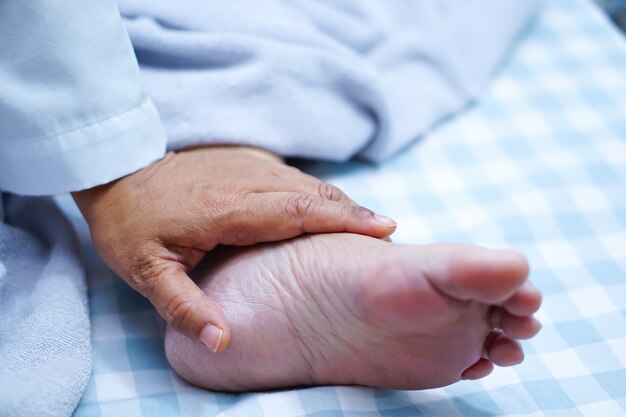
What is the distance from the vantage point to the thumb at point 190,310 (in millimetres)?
571

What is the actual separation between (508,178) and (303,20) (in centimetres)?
35

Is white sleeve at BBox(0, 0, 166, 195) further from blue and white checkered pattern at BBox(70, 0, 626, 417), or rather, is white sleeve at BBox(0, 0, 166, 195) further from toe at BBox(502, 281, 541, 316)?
toe at BBox(502, 281, 541, 316)

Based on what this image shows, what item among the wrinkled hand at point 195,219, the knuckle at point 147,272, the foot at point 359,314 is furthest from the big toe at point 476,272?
the knuckle at point 147,272

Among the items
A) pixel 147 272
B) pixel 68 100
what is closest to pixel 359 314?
pixel 147 272

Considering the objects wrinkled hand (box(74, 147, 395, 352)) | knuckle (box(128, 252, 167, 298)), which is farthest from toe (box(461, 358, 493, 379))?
knuckle (box(128, 252, 167, 298))

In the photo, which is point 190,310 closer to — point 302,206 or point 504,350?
point 302,206

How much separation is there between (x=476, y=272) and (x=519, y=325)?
89 millimetres

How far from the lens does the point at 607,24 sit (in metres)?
1.28

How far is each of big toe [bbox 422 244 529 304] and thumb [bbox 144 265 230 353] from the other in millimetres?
189

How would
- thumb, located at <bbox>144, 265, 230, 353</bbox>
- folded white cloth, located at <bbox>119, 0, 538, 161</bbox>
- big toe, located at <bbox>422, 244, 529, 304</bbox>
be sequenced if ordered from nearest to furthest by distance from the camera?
big toe, located at <bbox>422, 244, 529, 304</bbox>
thumb, located at <bbox>144, 265, 230, 353</bbox>
folded white cloth, located at <bbox>119, 0, 538, 161</bbox>

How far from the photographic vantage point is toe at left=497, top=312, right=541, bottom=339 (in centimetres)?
53

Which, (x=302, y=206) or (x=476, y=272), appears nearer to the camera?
(x=476, y=272)

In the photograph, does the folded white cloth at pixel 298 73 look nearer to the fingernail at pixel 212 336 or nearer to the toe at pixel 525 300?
the fingernail at pixel 212 336

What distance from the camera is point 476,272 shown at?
0.47 metres
